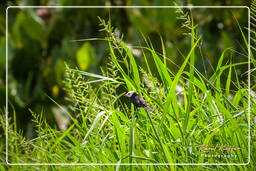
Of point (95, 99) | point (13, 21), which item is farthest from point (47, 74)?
point (95, 99)

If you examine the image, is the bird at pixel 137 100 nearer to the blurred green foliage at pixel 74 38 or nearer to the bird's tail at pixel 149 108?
the bird's tail at pixel 149 108

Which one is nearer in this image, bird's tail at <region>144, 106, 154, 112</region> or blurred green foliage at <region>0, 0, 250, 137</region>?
bird's tail at <region>144, 106, 154, 112</region>

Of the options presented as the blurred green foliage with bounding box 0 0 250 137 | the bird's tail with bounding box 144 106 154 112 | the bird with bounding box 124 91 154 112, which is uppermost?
the blurred green foliage with bounding box 0 0 250 137

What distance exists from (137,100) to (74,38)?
394 mm

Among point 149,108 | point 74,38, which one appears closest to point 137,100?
point 149,108

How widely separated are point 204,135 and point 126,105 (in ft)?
0.66

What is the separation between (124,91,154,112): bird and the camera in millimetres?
1272

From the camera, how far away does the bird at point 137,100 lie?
4.17 feet

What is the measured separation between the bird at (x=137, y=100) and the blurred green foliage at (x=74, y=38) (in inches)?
4.7

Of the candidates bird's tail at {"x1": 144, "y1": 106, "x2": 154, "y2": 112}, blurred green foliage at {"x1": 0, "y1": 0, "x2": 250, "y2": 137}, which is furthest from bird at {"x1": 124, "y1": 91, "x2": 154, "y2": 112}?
blurred green foliage at {"x1": 0, "y1": 0, "x2": 250, "y2": 137}

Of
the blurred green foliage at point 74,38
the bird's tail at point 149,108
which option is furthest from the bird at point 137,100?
the blurred green foliage at point 74,38

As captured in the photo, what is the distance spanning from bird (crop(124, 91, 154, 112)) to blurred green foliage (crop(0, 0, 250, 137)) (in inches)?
4.7

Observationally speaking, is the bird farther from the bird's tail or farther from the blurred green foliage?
the blurred green foliage

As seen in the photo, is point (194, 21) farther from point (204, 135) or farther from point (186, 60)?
point (204, 135)
